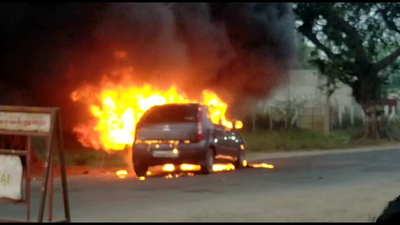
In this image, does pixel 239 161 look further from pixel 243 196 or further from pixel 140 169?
pixel 243 196

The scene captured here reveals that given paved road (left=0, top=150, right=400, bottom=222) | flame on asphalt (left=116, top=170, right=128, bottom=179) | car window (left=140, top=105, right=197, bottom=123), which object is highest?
car window (left=140, top=105, right=197, bottom=123)

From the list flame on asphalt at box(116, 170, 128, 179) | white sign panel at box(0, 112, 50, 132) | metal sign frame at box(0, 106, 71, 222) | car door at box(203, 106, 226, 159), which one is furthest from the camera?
car door at box(203, 106, 226, 159)

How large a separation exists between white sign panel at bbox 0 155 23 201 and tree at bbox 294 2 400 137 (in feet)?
35.0

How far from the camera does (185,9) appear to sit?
52.4 feet

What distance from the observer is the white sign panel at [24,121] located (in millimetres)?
8289

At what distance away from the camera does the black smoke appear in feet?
53.5

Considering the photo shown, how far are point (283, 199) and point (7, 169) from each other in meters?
4.52

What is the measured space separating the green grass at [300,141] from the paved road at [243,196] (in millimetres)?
6741

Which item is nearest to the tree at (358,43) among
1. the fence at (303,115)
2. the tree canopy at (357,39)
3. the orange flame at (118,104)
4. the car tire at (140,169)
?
the tree canopy at (357,39)

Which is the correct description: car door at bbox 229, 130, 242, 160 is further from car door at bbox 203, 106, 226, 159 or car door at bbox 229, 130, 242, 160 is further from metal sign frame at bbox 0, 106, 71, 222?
metal sign frame at bbox 0, 106, 71, 222

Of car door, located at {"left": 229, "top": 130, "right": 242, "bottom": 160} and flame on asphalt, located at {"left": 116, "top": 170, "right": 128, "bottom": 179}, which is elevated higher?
car door, located at {"left": 229, "top": 130, "right": 242, "bottom": 160}

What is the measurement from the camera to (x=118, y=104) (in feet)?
66.5

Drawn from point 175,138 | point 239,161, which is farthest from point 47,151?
point 239,161

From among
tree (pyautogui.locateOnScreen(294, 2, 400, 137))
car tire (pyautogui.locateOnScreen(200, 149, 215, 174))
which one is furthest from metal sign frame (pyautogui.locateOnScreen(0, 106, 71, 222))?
tree (pyautogui.locateOnScreen(294, 2, 400, 137))
